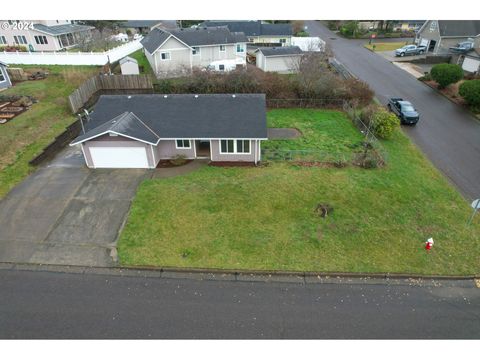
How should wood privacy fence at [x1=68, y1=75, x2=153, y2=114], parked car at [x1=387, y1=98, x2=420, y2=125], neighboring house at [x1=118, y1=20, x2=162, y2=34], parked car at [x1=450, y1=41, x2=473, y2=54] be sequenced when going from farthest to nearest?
neighboring house at [x1=118, y1=20, x2=162, y2=34] < parked car at [x1=450, y1=41, x2=473, y2=54] < wood privacy fence at [x1=68, y1=75, x2=153, y2=114] < parked car at [x1=387, y1=98, x2=420, y2=125]

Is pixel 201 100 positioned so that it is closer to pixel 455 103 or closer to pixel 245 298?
pixel 245 298

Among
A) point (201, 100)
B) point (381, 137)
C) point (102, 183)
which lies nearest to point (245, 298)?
point (102, 183)

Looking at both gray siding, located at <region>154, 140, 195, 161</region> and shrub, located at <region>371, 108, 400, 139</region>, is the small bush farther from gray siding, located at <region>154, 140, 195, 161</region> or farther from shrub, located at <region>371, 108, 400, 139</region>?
shrub, located at <region>371, 108, 400, 139</region>

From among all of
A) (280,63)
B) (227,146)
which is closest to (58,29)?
(280,63)

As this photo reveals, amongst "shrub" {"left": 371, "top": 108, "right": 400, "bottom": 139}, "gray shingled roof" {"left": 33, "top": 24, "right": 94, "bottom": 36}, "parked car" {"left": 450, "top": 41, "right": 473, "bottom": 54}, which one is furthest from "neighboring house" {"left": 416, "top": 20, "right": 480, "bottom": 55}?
"gray shingled roof" {"left": 33, "top": 24, "right": 94, "bottom": 36}

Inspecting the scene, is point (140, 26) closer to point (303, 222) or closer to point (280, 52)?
point (280, 52)

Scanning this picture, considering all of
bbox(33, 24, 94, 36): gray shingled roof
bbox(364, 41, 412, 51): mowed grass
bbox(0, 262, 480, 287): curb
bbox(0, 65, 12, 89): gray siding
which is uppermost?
bbox(33, 24, 94, 36): gray shingled roof
